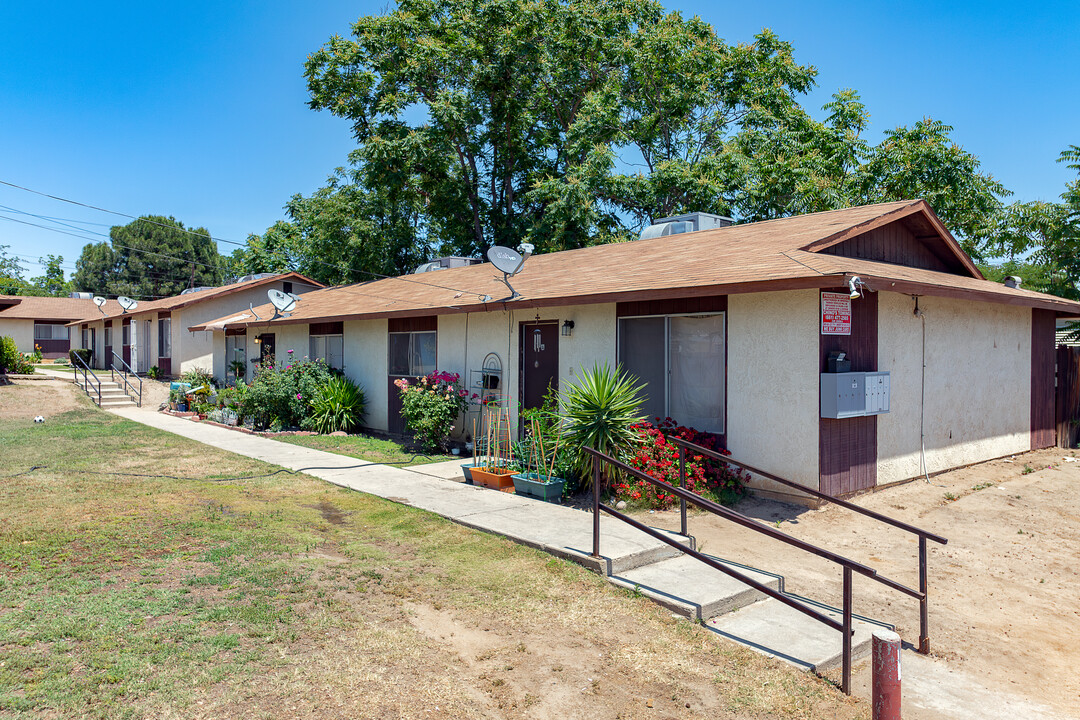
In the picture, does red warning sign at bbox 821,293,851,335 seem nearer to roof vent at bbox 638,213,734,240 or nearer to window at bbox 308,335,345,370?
roof vent at bbox 638,213,734,240

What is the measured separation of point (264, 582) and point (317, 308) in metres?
13.6

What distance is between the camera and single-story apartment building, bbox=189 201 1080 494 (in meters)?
8.07

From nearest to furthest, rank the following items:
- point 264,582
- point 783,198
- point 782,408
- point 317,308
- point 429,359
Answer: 1. point 264,582
2. point 782,408
3. point 429,359
4. point 317,308
5. point 783,198

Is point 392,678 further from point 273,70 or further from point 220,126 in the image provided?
point 220,126

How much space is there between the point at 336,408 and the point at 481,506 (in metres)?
7.92

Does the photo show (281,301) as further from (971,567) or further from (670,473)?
(971,567)

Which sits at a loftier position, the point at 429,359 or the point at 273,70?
the point at 273,70

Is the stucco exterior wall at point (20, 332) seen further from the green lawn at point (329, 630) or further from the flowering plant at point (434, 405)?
the green lawn at point (329, 630)

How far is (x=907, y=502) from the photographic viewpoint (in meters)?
8.53

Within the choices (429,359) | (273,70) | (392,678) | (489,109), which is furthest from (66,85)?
(392,678)

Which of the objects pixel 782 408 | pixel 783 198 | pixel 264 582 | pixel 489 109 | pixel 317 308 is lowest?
pixel 264 582

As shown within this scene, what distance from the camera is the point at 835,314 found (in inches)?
315

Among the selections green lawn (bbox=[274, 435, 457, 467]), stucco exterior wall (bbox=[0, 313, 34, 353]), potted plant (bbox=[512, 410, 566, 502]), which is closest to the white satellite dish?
potted plant (bbox=[512, 410, 566, 502])

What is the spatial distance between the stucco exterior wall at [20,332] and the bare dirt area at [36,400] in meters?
23.3
